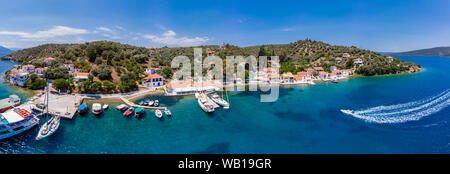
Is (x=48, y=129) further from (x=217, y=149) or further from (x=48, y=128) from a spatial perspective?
(x=217, y=149)

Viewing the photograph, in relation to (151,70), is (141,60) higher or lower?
higher

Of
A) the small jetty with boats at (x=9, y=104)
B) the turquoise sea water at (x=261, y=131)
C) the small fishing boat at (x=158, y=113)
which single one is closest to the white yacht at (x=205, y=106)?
the turquoise sea water at (x=261, y=131)

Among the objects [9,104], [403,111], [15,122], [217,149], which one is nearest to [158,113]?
[217,149]

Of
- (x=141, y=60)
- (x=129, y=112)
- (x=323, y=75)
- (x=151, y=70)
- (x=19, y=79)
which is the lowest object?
(x=129, y=112)

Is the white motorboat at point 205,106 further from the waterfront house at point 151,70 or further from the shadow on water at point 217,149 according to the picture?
the waterfront house at point 151,70

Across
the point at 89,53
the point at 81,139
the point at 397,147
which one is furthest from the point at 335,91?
the point at 89,53

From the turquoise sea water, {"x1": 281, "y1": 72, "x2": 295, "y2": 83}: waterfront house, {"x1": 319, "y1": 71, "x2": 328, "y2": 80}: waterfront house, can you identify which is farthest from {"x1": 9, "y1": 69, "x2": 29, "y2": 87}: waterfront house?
{"x1": 319, "y1": 71, "x2": 328, "y2": 80}: waterfront house
